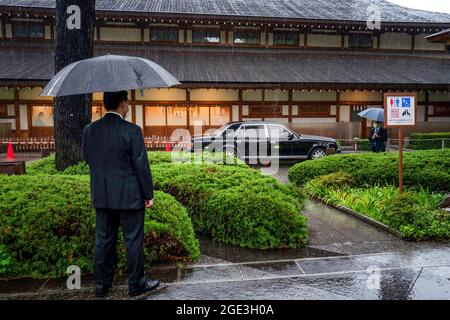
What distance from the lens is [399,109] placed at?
706 centimetres

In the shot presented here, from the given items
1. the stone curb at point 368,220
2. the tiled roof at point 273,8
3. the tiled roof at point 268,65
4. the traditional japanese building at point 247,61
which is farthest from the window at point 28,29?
the stone curb at point 368,220

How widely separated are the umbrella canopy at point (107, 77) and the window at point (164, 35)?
18648mm

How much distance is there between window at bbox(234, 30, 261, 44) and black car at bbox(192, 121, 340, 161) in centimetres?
914

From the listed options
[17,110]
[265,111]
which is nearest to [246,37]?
[265,111]

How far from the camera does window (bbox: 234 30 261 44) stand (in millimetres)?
22750

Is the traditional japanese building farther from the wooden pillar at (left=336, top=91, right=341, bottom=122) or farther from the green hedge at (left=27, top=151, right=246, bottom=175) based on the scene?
the green hedge at (left=27, top=151, right=246, bottom=175)

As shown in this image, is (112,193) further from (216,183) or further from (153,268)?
(216,183)

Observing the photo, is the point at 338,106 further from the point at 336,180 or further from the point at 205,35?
the point at 336,180

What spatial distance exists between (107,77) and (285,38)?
68.2 ft

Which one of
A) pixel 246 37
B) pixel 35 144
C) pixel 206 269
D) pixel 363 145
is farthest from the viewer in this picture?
pixel 246 37

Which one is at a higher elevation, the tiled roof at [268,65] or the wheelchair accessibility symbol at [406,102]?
the tiled roof at [268,65]

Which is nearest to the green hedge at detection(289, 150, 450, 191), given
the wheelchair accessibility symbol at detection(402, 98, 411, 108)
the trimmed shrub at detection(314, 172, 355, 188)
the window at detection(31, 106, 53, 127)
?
the trimmed shrub at detection(314, 172, 355, 188)

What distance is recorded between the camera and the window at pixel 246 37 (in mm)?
22750

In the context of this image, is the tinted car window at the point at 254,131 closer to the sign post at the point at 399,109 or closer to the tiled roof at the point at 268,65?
the tiled roof at the point at 268,65
